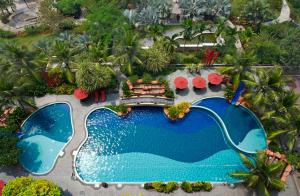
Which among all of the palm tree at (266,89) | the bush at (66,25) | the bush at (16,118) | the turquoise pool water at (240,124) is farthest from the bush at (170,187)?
the bush at (66,25)

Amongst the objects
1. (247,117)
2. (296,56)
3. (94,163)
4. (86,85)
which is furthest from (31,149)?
(296,56)

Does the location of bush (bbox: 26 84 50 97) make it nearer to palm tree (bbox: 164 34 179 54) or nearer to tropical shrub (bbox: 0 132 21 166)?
tropical shrub (bbox: 0 132 21 166)

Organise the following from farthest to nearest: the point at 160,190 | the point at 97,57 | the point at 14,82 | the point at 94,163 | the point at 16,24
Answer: the point at 16,24, the point at 97,57, the point at 14,82, the point at 94,163, the point at 160,190

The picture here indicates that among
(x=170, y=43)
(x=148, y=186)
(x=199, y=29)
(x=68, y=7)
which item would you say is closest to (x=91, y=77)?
(x=170, y=43)

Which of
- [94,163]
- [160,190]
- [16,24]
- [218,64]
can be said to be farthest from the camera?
[16,24]

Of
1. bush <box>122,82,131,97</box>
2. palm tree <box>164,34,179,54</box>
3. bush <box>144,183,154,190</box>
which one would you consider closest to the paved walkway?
palm tree <box>164,34,179,54</box>

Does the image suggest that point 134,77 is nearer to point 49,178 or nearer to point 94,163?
point 94,163
